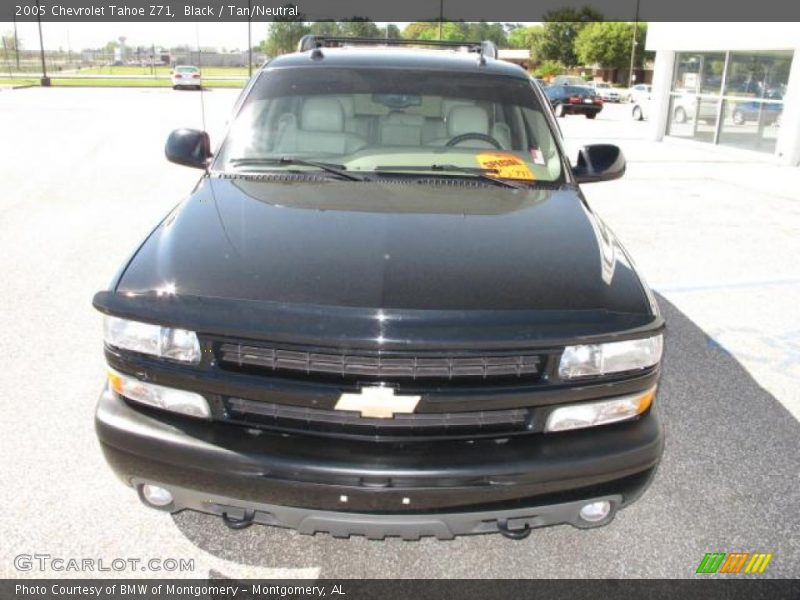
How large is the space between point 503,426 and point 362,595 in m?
0.88

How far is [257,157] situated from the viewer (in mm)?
3605

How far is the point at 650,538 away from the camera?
299cm

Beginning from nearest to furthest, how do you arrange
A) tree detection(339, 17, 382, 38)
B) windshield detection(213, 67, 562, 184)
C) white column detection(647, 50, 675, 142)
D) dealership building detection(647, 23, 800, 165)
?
windshield detection(213, 67, 562, 184) → dealership building detection(647, 23, 800, 165) → white column detection(647, 50, 675, 142) → tree detection(339, 17, 382, 38)

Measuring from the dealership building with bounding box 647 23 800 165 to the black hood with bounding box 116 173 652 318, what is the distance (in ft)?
45.4

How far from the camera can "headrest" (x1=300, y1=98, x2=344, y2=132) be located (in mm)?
3828

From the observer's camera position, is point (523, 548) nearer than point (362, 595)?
No

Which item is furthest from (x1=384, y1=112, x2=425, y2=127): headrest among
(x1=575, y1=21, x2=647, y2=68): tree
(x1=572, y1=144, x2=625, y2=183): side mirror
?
(x1=575, y1=21, x2=647, y2=68): tree

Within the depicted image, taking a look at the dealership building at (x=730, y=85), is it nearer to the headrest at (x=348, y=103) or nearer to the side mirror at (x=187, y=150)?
the headrest at (x=348, y=103)

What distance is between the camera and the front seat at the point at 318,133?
147 inches

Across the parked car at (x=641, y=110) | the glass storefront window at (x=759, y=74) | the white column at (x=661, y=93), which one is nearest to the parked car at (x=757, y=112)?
the glass storefront window at (x=759, y=74)

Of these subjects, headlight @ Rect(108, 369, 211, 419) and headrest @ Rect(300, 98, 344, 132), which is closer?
headlight @ Rect(108, 369, 211, 419)

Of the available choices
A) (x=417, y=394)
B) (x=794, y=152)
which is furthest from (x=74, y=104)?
(x=417, y=394)

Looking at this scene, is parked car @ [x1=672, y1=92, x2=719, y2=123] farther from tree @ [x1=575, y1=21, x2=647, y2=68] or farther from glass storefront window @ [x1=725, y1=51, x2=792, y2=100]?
tree @ [x1=575, y1=21, x2=647, y2=68]

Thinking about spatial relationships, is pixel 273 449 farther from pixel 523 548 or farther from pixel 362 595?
pixel 523 548
